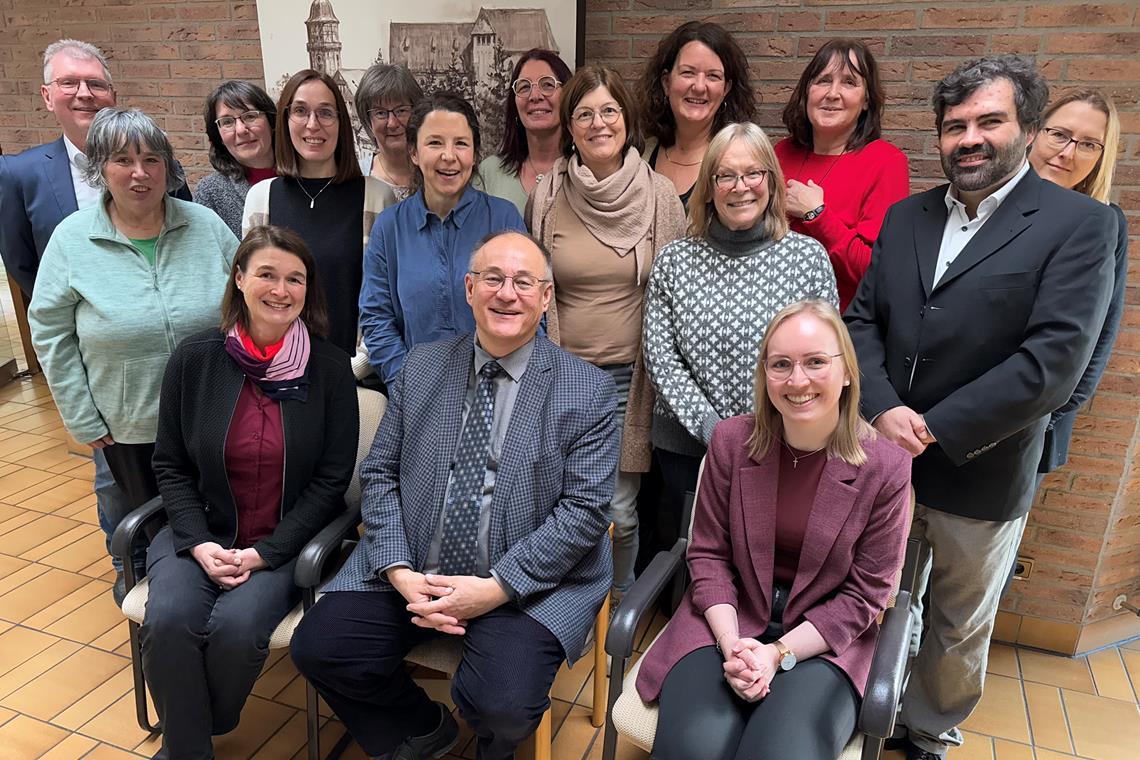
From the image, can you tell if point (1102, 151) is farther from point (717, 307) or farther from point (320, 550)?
point (320, 550)

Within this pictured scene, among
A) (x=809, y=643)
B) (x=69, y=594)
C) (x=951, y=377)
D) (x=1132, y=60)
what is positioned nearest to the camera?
(x=809, y=643)

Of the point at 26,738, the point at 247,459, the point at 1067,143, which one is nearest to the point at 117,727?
the point at 26,738

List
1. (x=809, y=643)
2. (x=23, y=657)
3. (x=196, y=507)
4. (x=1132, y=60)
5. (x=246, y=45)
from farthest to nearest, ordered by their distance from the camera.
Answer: (x=246, y=45)
(x=23, y=657)
(x=1132, y=60)
(x=196, y=507)
(x=809, y=643)

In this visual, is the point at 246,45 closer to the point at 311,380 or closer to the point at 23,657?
the point at 311,380

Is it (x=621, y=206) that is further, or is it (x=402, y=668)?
(x=621, y=206)

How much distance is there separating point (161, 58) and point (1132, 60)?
427cm

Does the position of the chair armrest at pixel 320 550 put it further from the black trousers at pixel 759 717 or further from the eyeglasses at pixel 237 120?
the eyeglasses at pixel 237 120

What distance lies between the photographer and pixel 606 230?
245 centimetres

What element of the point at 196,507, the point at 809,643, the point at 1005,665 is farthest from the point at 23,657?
the point at 1005,665

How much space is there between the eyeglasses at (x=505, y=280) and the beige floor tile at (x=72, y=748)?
185cm

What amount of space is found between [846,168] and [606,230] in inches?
30.2

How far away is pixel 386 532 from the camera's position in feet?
6.64

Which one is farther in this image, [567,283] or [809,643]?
[567,283]

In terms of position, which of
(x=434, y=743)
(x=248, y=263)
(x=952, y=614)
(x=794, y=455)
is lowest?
(x=434, y=743)
